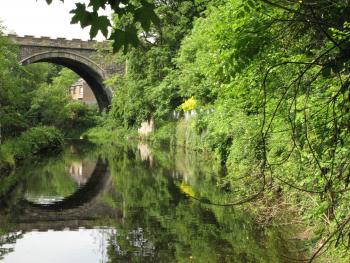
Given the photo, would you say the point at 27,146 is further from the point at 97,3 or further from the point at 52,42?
the point at 97,3

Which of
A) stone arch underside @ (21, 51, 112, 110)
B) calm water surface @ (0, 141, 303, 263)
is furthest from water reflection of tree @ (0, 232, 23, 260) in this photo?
stone arch underside @ (21, 51, 112, 110)

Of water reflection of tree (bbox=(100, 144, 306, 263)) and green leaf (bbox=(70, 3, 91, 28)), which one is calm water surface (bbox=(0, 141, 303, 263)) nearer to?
water reflection of tree (bbox=(100, 144, 306, 263))

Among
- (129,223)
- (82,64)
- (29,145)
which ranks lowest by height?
(129,223)

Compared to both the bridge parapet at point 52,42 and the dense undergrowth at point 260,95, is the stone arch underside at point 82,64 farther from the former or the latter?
the dense undergrowth at point 260,95

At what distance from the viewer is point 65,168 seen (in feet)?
68.0

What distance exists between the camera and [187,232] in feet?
30.7

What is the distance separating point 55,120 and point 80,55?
812cm

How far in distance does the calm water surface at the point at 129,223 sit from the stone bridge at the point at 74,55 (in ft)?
81.3

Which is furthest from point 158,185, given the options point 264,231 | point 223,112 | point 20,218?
point 264,231

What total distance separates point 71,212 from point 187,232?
12.1ft

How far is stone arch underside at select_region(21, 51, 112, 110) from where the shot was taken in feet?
143

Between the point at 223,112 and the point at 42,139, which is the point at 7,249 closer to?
the point at 223,112

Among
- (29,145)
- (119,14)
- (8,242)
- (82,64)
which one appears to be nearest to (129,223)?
(8,242)

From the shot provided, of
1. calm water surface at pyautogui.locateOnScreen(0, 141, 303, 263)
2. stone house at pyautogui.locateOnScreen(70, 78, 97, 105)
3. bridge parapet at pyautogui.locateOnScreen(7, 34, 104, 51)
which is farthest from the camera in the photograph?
stone house at pyautogui.locateOnScreen(70, 78, 97, 105)
